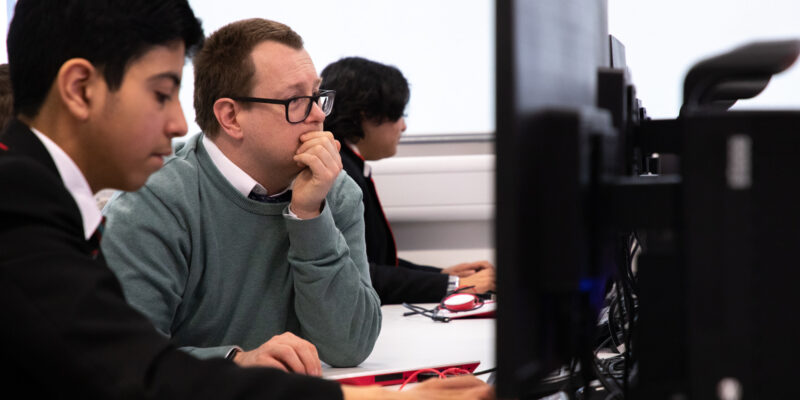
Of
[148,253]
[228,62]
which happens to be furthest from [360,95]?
[148,253]

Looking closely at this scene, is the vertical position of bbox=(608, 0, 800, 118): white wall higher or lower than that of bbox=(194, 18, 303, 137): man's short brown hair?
higher

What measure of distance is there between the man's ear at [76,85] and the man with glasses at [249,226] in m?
0.43

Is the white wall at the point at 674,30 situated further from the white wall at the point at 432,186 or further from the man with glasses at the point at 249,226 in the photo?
the man with glasses at the point at 249,226

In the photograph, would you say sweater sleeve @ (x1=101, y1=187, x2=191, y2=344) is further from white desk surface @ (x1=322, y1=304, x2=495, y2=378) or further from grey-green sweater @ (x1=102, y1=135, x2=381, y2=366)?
white desk surface @ (x1=322, y1=304, x2=495, y2=378)

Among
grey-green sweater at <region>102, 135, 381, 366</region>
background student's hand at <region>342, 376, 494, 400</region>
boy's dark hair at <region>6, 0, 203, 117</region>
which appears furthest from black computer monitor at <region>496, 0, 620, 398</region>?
grey-green sweater at <region>102, 135, 381, 366</region>

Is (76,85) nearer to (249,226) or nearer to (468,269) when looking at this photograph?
(249,226)

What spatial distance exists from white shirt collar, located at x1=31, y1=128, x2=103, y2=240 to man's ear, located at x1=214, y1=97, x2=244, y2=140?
589mm

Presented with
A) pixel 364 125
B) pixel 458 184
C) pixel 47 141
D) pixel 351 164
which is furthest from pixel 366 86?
pixel 47 141

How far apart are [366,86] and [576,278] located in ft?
7.42

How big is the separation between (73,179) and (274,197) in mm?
612

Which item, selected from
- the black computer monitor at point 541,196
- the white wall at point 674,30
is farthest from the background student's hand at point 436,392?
the white wall at point 674,30

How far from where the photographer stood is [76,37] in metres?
0.94

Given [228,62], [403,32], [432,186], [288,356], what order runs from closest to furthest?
[288,356] → [228,62] → [432,186] → [403,32]

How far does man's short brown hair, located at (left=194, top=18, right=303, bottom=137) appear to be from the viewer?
5.01 ft
